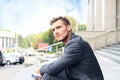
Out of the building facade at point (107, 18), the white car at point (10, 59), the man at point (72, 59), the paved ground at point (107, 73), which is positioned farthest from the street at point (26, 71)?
the white car at point (10, 59)

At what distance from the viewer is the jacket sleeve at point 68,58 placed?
245cm

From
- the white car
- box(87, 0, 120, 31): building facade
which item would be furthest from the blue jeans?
the white car

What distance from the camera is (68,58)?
2463 millimetres

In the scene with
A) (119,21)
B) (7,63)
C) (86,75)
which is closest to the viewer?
(86,75)

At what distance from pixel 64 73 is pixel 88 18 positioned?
1948 centimetres

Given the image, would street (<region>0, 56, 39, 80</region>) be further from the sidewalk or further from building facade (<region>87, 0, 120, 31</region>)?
building facade (<region>87, 0, 120, 31</region>)

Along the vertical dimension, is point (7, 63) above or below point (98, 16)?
below

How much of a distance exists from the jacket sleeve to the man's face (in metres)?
0.07

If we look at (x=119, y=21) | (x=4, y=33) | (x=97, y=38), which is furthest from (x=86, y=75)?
(x=4, y=33)

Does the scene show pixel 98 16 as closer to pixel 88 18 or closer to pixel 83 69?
pixel 88 18

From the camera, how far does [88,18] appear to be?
71.8ft

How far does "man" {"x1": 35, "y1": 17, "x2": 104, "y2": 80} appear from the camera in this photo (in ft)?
8.05

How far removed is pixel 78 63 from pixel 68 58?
84mm

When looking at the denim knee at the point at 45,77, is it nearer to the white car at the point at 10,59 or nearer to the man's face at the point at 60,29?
the man's face at the point at 60,29
